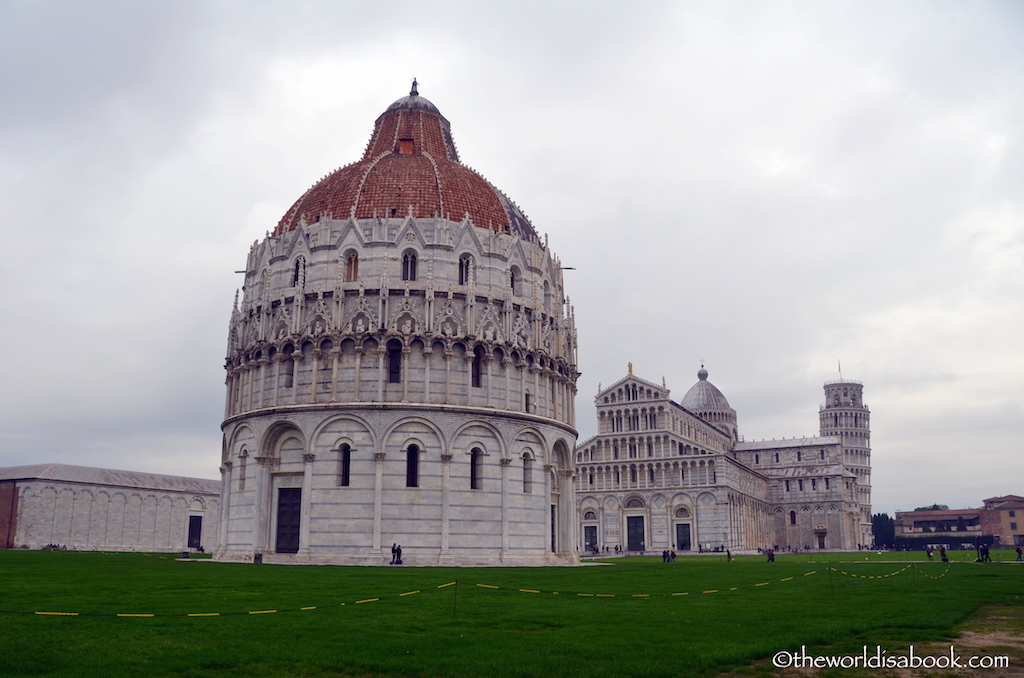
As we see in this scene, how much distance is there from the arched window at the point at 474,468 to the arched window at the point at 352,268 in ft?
40.8

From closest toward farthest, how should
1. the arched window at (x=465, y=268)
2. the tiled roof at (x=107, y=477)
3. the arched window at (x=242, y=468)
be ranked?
the arched window at (x=242, y=468), the arched window at (x=465, y=268), the tiled roof at (x=107, y=477)

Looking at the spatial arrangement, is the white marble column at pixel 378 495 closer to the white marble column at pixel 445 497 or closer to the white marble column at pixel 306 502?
the white marble column at pixel 445 497

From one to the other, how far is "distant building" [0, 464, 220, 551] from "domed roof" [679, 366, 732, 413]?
271 ft

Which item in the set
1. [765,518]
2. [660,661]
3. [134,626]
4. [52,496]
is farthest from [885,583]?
[765,518]

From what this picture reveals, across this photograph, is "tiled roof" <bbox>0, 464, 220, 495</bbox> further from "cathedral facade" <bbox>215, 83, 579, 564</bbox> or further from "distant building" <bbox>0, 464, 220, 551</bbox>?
"cathedral facade" <bbox>215, 83, 579, 564</bbox>

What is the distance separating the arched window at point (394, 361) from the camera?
48.3 m

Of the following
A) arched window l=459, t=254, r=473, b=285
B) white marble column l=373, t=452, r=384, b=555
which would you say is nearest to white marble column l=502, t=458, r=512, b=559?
white marble column l=373, t=452, r=384, b=555

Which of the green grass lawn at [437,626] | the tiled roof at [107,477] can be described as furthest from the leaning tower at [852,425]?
the green grass lawn at [437,626]

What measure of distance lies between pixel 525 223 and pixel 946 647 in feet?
151

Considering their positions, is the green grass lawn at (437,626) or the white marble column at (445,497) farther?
the white marble column at (445,497)

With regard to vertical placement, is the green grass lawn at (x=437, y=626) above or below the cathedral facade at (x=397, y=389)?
below

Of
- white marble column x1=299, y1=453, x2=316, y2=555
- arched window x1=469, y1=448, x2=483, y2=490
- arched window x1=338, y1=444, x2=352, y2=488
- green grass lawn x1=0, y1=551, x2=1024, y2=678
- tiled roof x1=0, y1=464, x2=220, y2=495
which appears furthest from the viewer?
tiled roof x1=0, y1=464, x2=220, y2=495

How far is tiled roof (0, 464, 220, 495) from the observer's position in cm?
8912

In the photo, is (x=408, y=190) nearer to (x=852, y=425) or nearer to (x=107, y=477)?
(x=107, y=477)
